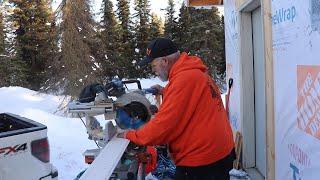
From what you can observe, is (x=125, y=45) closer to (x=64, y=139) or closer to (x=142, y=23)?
(x=142, y=23)

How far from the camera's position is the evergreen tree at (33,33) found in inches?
1352

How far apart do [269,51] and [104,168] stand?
2.92 m

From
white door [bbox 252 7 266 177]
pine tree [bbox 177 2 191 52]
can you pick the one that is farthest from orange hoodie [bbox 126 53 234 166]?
pine tree [bbox 177 2 191 52]

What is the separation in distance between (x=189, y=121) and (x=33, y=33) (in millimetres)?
33218

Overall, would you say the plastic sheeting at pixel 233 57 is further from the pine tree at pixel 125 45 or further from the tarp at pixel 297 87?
the pine tree at pixel 125 45

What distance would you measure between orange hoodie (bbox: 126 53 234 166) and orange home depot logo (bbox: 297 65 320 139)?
77 centimetres

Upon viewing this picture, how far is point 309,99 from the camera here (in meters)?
3.99

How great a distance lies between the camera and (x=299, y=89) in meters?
4.27

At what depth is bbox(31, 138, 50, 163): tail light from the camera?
387 cm

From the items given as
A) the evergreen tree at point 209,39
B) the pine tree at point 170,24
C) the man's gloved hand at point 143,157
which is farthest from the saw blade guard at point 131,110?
the pine tree at point 170,24

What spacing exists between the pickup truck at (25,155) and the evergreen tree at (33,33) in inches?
1190

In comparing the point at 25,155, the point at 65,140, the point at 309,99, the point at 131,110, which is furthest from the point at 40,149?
the point at 65,140

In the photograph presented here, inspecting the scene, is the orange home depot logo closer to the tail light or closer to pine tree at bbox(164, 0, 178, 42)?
the tail light

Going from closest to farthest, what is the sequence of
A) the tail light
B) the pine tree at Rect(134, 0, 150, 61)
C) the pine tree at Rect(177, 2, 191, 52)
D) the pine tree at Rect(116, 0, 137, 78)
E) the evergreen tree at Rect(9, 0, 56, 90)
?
the tail light → the evergreen tree at Rect(9, 0, 56, 90) → the pine tree at Rect(177, 2, 191, 52) → the pine tree at Rect(116, 0, 137, 78) → the pine tree at Rect(134, 0, 150, 61)
